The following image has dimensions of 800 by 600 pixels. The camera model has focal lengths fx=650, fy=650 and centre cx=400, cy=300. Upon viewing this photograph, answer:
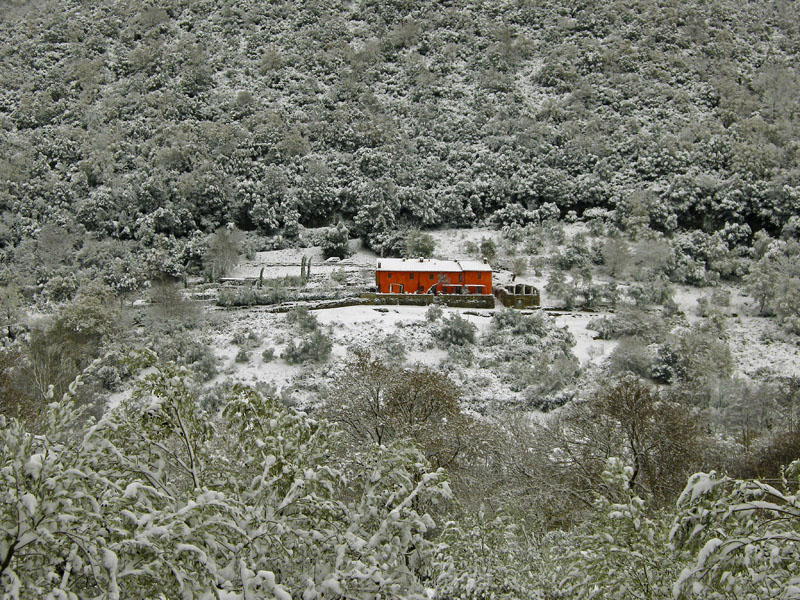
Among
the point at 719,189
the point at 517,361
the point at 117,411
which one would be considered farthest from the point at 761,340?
the point at 117,411

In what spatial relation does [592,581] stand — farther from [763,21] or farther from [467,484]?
[763,21]

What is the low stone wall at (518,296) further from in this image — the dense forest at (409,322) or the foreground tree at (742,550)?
the foreground tree at (742,550)

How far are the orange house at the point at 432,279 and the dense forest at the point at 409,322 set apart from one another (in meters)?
2.58

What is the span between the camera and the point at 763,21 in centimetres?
5628

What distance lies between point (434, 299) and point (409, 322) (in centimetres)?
313

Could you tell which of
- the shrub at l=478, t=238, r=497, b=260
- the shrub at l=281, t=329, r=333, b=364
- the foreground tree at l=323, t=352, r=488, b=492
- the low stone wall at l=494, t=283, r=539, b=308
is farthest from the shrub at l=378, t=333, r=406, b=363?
the shrub at l=478, t=238, r=497, b=260

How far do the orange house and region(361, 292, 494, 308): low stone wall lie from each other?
1.93 feet

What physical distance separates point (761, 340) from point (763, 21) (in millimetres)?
44947

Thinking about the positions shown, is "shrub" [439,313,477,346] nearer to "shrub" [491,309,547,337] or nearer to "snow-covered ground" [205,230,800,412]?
"snow-covered ground" [205,230,800,412]

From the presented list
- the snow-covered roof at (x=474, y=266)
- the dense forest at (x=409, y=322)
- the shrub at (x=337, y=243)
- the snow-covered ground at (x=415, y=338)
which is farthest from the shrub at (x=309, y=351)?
the shrub at (x=337, y=243)

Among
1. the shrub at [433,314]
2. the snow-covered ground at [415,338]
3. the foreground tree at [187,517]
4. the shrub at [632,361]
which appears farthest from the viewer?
the shrub at [433,314]

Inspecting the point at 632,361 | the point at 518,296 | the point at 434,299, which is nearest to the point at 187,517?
the point at 632,361

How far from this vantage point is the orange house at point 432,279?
27109mm

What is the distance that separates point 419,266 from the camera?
27.8 metres
